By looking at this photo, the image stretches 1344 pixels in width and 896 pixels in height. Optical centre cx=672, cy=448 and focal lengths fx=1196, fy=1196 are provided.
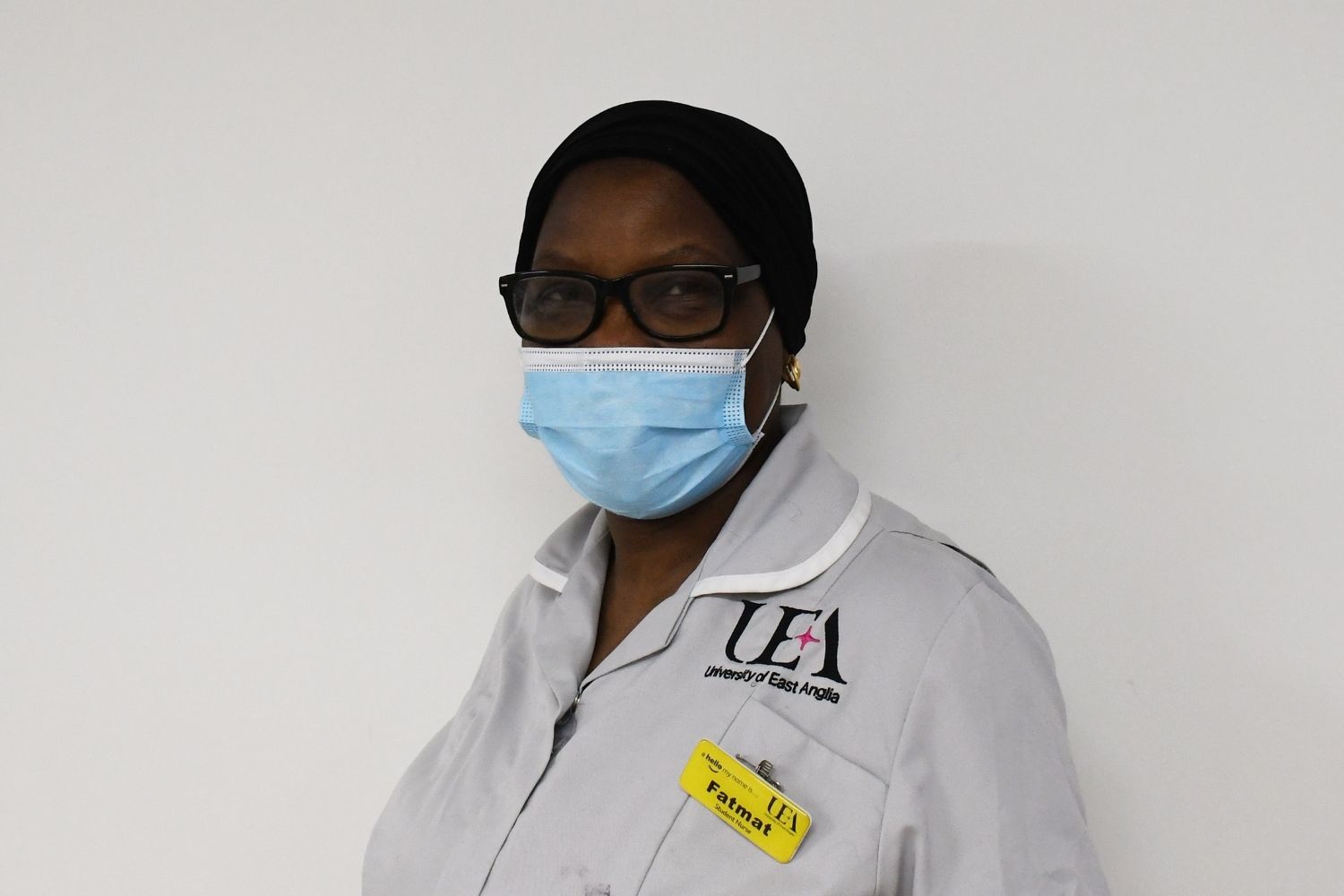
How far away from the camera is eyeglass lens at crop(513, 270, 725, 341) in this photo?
130 cm

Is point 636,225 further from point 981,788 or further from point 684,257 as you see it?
point 981,788

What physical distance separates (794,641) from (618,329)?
1.27ft

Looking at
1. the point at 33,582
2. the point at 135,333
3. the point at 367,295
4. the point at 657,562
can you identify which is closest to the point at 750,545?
the point at 657,562

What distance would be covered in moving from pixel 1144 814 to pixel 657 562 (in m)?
0.74

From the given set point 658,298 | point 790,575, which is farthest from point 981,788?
point 658,298

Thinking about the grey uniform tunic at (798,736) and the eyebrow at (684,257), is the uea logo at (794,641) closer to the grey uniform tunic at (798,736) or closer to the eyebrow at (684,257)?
the grey uniform tunic at (798,736)

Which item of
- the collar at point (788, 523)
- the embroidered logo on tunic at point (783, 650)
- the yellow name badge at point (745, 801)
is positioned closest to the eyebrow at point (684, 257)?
the collar at point (788, 523)

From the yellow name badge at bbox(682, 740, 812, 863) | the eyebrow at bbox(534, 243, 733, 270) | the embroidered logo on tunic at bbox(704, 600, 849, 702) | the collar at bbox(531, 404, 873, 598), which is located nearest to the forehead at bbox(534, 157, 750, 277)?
the eyebrow at bbox(534, 243, 733, 270)

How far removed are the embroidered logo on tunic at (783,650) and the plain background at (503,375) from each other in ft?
1.68

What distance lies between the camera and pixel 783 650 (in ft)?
4.05

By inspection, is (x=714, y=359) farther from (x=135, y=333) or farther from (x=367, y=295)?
(x=135, y=333)

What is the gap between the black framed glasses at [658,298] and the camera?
4.26 ft

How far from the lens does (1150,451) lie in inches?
62.1

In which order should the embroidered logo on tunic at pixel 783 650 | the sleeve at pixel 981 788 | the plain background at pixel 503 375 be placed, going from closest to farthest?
the sleeve at pixel 981 788 → the embroidered logo on tunic at pixel 783 650 → the plain background at pixel 503 375
